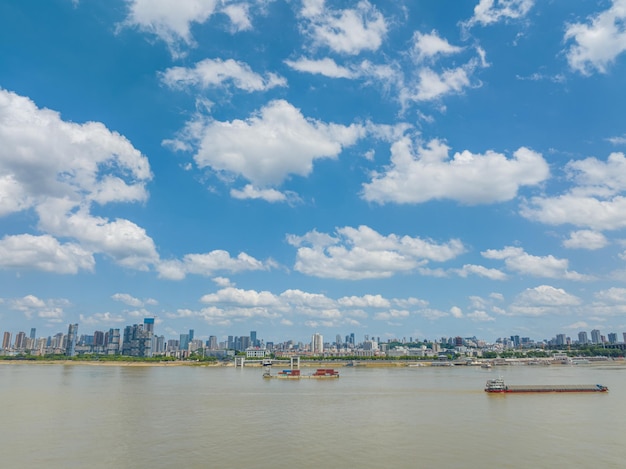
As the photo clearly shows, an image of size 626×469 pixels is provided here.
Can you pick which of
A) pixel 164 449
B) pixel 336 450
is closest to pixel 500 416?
pixel 336 450

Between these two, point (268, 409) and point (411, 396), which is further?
point (411, 396)

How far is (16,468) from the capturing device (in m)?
32.5

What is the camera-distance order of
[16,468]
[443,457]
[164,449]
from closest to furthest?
[16,468] → [443,457] → [164,449]

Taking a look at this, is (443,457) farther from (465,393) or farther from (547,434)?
(465,393)

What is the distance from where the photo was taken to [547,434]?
4434 cm

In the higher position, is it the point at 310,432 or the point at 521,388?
the point at 310,432

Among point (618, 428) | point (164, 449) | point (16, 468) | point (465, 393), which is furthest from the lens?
point (465, 393)

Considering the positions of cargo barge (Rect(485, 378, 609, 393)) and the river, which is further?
cargo barge (Rect(485, 378, 609, 393))

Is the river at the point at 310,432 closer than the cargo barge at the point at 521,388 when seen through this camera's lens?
Yes

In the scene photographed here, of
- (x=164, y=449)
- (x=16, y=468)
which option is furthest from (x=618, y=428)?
(x=16, y=468)

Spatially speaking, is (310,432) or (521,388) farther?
(521,388)

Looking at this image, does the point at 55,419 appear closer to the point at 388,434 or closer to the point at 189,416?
the point at 189,416

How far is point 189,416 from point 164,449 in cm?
1712

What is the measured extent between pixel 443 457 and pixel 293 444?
510 inches
